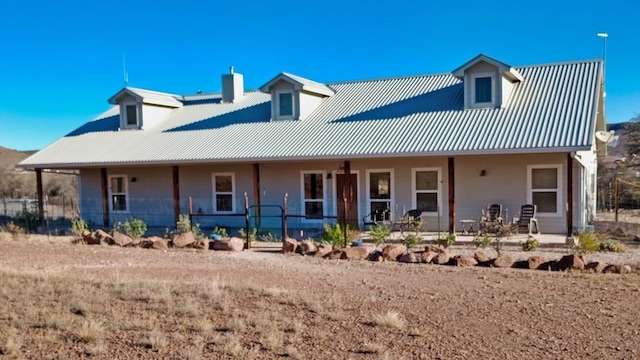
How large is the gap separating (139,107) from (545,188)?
1546cm

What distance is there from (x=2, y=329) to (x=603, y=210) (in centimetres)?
2417

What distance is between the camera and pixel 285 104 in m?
22.6

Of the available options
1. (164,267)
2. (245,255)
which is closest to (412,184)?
(245,255)

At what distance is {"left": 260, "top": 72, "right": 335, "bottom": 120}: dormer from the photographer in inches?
862

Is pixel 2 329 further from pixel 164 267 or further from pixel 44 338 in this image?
pixel 164 267

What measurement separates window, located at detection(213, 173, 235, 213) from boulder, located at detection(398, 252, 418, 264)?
10399 mm

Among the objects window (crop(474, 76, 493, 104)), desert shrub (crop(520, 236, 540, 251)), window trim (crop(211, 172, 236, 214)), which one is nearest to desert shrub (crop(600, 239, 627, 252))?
desert shrub (crop(520, 236, 540, 251))

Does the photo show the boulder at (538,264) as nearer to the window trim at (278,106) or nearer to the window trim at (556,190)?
the window trim at (556,190)

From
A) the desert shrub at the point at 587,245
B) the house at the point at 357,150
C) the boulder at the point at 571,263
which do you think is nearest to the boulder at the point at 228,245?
the house at the point at 357,150

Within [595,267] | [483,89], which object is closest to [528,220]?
[483,89]

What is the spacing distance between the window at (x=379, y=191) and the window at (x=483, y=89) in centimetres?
358

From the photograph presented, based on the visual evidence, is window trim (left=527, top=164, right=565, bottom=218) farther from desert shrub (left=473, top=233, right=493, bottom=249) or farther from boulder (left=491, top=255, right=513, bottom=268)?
boulder (left=491, top=255, right=513, bottom=268)

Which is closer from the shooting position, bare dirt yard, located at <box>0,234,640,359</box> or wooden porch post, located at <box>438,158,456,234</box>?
bare dirt yard, located at <box>0,234,640,359</box>

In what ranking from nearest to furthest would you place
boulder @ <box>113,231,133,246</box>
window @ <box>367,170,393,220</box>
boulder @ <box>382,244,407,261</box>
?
1. boulder @ <box>382,244,407,261</box>
2. boulder @ <box>113,231,133,246</box>
3. window @ <box>367,170,393,220</box>
